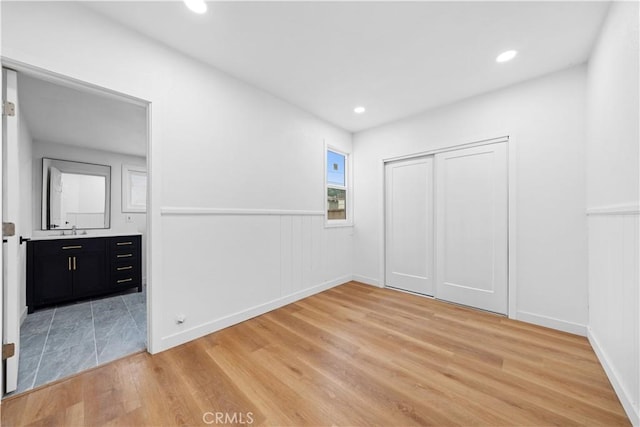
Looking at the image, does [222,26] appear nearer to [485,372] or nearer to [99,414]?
[99,414]

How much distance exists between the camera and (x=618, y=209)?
148cm

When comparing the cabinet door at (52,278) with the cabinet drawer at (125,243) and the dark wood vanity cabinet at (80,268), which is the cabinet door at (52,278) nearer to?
the dark wood vanity cabinet at (80,268)

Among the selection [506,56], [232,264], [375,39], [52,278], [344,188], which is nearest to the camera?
[375,39]

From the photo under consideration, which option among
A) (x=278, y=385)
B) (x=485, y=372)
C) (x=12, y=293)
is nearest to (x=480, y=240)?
(x=485, y=372)

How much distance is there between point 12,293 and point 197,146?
1534 millimetres

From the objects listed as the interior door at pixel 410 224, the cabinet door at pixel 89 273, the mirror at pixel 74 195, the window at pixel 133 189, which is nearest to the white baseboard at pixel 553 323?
the interior door at pixel 410 224

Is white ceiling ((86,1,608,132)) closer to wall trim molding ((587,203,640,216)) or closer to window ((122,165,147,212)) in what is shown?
wall trim molding ((587,203,640,216))

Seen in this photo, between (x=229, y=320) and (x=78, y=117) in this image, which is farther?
(x=78, y=117)

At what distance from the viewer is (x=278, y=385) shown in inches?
62.4

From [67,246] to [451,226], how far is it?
499 cm

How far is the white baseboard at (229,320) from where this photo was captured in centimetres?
204

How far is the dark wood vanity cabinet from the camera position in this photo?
2943mm

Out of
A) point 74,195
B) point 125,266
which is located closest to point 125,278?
point 125,266

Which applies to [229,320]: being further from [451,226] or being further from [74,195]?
[74,195]
